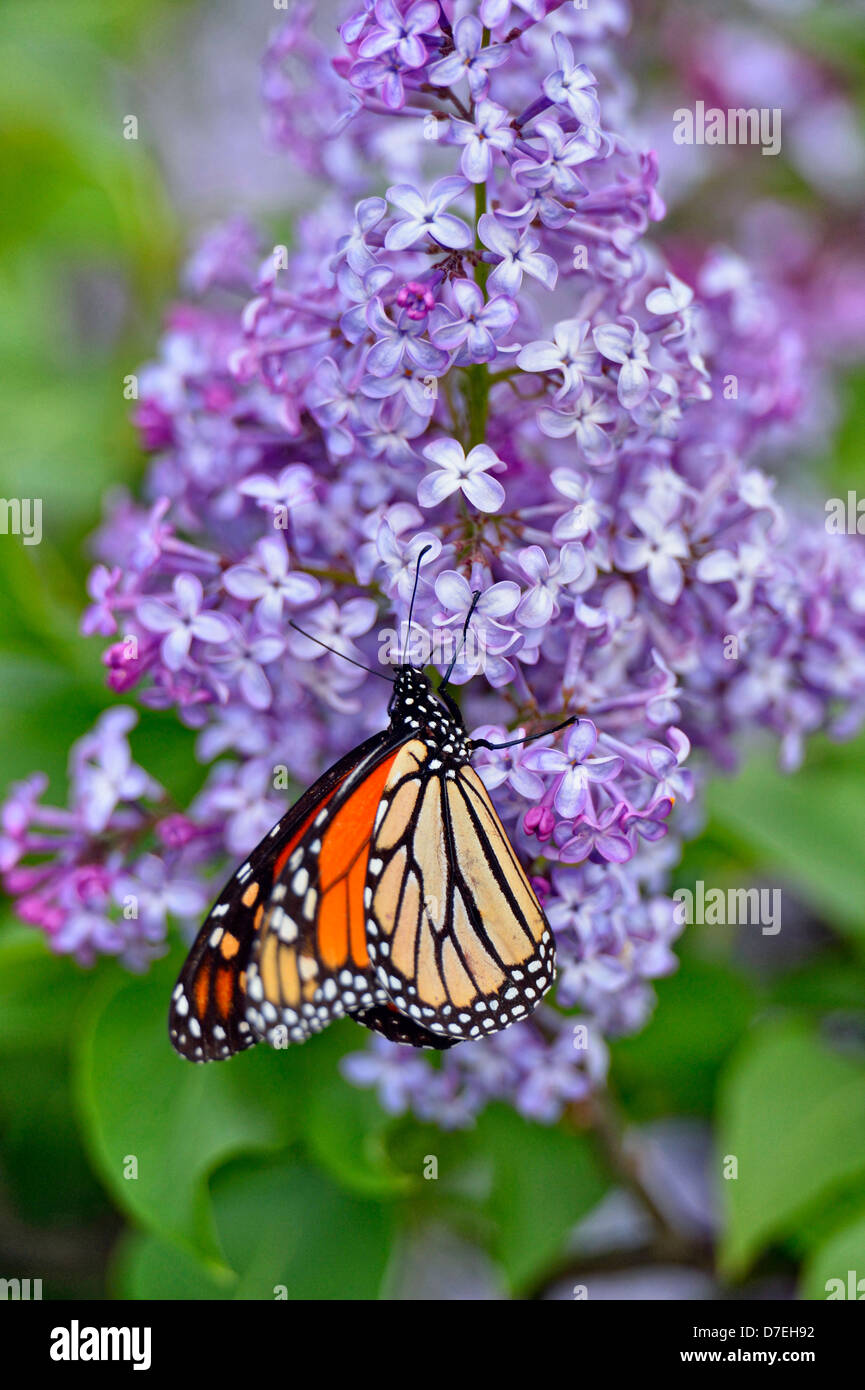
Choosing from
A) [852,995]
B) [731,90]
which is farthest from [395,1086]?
[731,90]

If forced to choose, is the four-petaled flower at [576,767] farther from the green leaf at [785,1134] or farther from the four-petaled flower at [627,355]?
the green leaf at [785,1134]

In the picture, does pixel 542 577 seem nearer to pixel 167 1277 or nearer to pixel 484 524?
pixel 484 524

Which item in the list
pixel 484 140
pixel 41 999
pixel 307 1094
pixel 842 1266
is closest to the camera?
pixel 484 140

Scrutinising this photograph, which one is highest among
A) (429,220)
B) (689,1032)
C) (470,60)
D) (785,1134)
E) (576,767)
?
(470,60)

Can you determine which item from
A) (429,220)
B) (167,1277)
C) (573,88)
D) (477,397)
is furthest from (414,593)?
(167,1277)

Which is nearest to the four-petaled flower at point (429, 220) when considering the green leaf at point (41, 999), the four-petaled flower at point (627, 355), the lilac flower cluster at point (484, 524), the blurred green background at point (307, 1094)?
the lilac flower cluster at point (484, 524)
